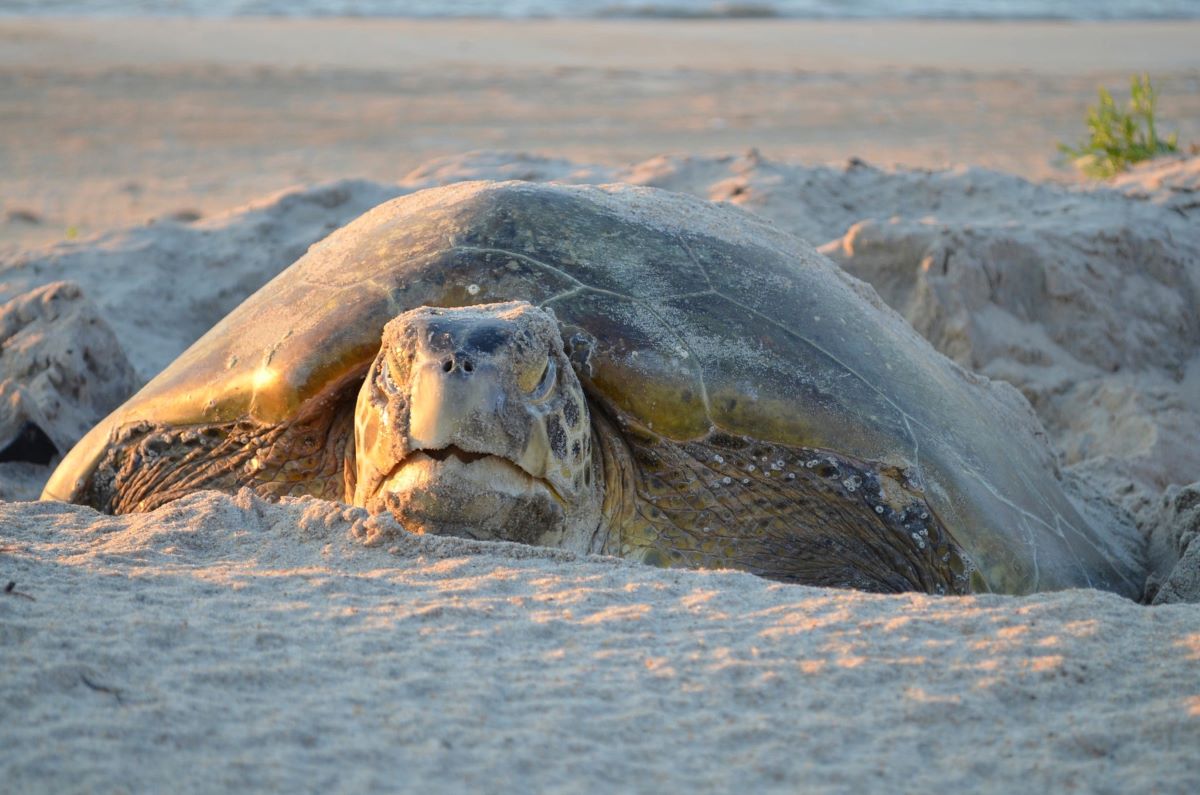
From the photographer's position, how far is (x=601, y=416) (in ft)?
10.3

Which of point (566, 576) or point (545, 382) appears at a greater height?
point (545, 382)

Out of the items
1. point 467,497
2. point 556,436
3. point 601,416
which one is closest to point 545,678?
point 467,497

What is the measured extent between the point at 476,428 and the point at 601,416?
1.99 feet

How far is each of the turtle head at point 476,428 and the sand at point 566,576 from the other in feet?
0.32

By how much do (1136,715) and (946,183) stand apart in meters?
5.12

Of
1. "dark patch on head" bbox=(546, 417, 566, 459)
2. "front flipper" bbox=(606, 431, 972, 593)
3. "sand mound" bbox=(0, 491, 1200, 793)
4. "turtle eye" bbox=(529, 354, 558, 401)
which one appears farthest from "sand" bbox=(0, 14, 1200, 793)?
"front flipper" bbox=(606, 431, 972, 593)

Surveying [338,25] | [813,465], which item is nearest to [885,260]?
[813,465]

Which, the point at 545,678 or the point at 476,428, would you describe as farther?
the point at 476,428

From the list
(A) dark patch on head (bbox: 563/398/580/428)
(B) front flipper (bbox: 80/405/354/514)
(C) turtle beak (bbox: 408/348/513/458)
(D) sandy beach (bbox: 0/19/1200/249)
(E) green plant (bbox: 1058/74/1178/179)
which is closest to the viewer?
(C) turtle beak (bbox: 408/348/513/458)

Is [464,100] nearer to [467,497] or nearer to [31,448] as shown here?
[31,448]

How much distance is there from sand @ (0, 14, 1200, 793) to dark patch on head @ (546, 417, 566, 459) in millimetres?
238

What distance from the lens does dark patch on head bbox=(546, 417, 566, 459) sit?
9.02 ft

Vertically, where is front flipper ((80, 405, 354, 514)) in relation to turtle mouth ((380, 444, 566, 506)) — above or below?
below

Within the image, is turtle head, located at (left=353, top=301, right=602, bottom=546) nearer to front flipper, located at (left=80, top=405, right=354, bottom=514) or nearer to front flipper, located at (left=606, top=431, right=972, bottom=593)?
front flipper, located at (left=606, top=431, right=972, bottom=593)
